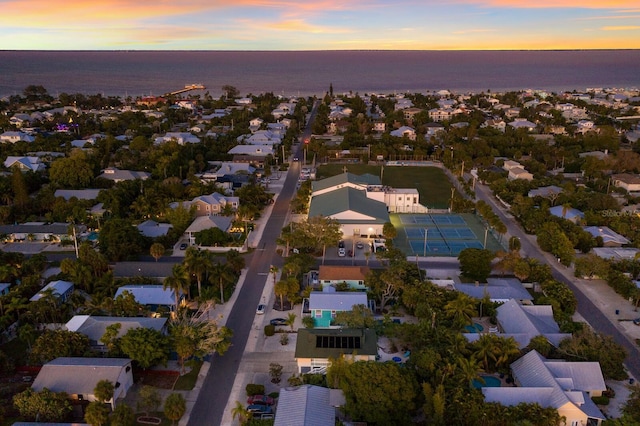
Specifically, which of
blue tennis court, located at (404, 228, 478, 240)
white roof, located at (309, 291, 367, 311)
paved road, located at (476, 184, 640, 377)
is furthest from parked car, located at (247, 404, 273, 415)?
blue tennis court, located at (404, 228, 478, 240)

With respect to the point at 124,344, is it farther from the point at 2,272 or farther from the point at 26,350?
the point at 2,272

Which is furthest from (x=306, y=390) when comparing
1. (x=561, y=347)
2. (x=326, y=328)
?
(x=561, y=347)

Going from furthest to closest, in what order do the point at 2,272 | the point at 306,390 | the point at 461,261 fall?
the point at 461,261
the point at 2,272
the point at 306,390

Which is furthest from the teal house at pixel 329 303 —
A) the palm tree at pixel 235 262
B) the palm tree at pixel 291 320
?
the palm tree at pixel 235 262

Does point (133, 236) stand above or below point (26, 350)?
above

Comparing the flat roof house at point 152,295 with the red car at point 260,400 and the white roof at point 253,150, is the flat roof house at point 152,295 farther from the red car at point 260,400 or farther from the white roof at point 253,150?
the white roof at point 253,150

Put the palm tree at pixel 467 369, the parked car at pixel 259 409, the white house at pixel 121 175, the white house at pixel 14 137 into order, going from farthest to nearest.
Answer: the white house at pixel 14 137 → the white house at pixel 121 175 → the palm tree at pixel 467 369 → the parked car at pixel 259 409
